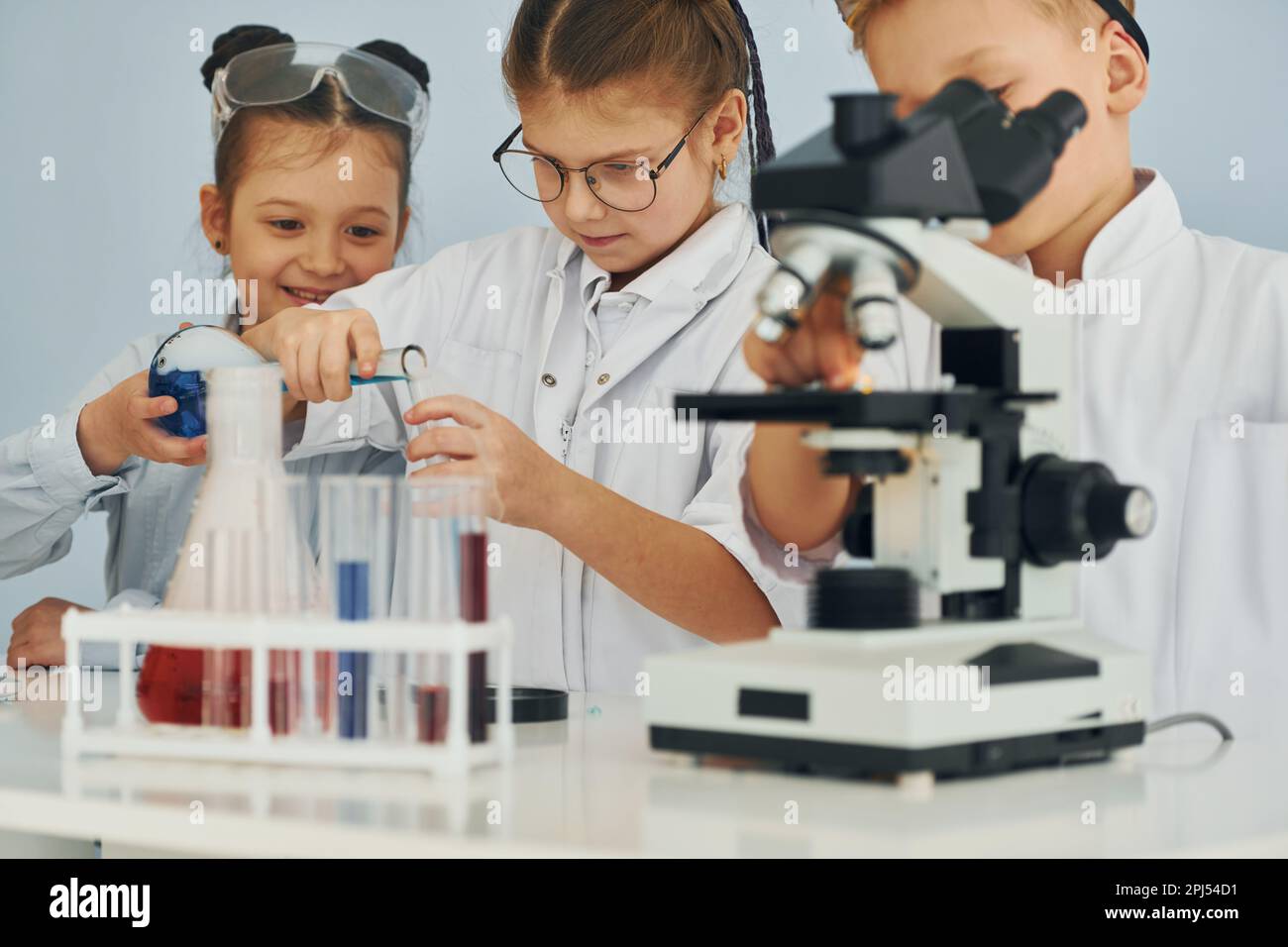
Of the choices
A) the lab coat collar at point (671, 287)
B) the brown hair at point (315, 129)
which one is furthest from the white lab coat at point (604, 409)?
the brown hair at point (315, 129)

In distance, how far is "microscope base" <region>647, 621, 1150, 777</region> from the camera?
3.11ft

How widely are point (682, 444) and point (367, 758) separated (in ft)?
3.26

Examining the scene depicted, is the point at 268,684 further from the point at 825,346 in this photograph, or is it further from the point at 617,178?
the point at 617,178

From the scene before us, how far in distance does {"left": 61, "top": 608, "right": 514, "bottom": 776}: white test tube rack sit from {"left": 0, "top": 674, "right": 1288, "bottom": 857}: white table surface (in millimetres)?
13

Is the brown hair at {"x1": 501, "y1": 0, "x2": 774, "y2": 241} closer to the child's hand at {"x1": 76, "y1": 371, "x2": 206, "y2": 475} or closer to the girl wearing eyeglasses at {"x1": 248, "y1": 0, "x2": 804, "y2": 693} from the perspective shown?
the girl wearing eyeglasses at {"x1": 248, "y1": 0, "x2": 804, "y2": 693}

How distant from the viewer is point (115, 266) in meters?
3.17

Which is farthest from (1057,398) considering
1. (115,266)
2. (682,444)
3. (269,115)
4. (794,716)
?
(115,266)

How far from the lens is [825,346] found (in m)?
1.05

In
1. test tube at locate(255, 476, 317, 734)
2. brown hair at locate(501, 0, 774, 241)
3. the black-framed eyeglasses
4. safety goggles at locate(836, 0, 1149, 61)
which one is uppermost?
brown hair at locate(501, 0, 774, 241)

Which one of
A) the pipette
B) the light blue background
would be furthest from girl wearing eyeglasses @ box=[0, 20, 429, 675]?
the pipette

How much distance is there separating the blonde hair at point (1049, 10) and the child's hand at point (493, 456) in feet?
1.99

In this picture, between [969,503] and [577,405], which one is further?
[577,405]

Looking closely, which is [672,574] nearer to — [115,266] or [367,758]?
[367,758]

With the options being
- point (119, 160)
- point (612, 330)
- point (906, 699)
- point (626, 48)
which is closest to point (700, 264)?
point (612, 330)
